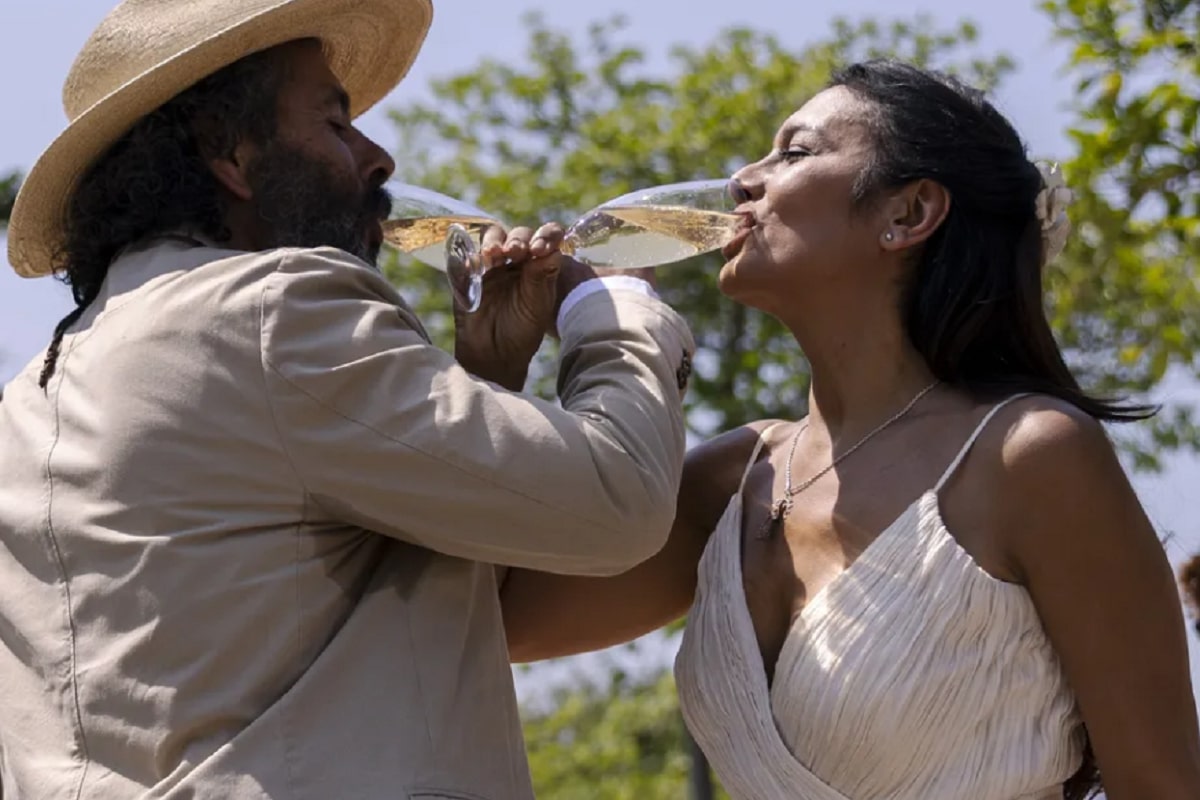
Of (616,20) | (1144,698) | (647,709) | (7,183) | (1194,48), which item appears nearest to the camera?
(1144,698)

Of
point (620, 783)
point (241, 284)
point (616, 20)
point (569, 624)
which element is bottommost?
point (620, 783)

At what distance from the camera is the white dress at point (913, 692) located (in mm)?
3959

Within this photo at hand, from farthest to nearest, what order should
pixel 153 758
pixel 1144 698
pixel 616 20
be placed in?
pixel 616 20
pixel 1144 698
pixel 153 758

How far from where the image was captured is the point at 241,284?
11.9 feet

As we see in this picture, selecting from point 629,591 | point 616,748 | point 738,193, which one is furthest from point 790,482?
point 616,748

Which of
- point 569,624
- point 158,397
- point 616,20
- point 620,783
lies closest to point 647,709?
point 620,783

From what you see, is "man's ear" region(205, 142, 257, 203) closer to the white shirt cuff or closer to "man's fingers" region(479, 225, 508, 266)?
"man's fingers" region(479, 225, 508, 266)

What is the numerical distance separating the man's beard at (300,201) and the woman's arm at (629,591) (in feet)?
3.13

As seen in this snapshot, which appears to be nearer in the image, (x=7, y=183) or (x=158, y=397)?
(x=158, y=397)

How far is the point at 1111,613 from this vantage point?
Result: 12.8ft

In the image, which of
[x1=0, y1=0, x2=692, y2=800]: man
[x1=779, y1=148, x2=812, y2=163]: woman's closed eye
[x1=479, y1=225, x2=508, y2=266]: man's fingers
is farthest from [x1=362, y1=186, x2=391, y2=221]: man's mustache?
[x1=779, y1=148, x2=812, y2=163]: woman's closed eye

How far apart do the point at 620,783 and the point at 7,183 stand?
35.6ft

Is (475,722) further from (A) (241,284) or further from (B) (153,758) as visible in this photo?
(A) (241,284)

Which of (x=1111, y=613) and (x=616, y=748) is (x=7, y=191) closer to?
(x=1111, y=613)
